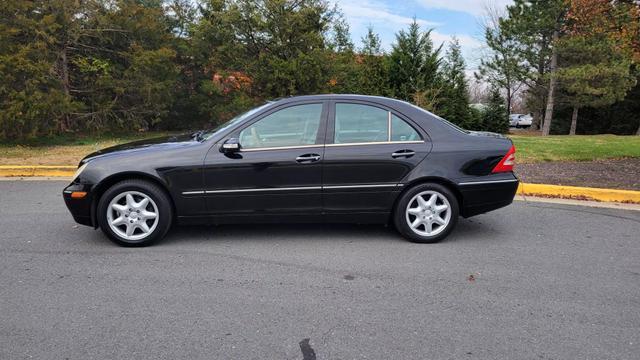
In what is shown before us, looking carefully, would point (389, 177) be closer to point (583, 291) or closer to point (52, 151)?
point (583, 291)

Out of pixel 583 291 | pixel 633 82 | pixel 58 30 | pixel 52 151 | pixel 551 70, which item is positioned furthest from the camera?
pixel 551 70

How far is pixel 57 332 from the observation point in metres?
3.16

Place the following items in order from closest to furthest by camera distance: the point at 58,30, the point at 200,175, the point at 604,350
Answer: the point at 604,350
the point at 200,175
the point at 58,30

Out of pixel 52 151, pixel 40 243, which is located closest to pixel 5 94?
pixel 52 151

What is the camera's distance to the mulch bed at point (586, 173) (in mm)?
7617

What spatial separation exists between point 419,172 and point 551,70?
1051 inches

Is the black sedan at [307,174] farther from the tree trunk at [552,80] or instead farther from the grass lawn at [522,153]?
the tree trunk at [552,80]

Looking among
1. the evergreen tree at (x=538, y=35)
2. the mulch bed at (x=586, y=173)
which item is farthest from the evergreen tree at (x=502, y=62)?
the mulch bed at (x=586, y=173)

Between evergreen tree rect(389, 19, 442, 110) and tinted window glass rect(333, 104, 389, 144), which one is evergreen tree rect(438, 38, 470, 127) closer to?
evergreen tree rect(389, 19, 442, 110)

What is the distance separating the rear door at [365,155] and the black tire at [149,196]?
1531 mm

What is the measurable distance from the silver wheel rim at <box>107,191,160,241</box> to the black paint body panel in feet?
0.60

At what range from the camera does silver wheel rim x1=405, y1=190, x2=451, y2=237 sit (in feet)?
16.2

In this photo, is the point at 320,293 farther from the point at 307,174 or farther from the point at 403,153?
the point at 403,153

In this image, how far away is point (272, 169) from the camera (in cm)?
475
